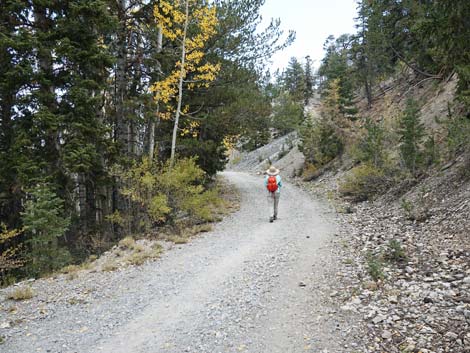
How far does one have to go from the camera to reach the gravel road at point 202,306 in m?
4.57

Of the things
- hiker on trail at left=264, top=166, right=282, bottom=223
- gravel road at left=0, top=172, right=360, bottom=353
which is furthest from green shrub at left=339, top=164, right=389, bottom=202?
gravel road at left=0, top=172, right=360, bottom=353

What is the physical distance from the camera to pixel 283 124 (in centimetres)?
4881

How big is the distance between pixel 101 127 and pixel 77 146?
1.07 m

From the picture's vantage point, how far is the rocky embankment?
421 cm

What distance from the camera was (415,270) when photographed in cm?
598

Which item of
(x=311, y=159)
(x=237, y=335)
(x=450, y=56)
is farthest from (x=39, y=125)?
(x=311, y=159)

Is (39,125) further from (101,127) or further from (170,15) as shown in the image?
(170,15)

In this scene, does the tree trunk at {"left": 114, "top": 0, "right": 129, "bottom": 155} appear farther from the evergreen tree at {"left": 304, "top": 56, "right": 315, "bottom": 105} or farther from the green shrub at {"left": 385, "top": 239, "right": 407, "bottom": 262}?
the evergreen tree at {"left": 304, "top": 56, "right": 315, "bottom": 105}

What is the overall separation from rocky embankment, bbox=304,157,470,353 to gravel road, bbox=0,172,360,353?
1.49 feet

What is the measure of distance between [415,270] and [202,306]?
3.81m

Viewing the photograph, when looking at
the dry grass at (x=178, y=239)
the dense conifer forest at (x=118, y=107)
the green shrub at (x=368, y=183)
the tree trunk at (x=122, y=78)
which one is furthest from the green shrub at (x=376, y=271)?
the tree trunk at (x=122, y=78)

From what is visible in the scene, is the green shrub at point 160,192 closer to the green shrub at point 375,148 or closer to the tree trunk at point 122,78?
the tree trunk at point 122,78

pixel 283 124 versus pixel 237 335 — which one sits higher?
pixel 283 124

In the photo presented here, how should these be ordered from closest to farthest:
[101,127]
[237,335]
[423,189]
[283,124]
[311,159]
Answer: [237,335]
[423,189]
[101,127]
[311,159]
[283,124]
